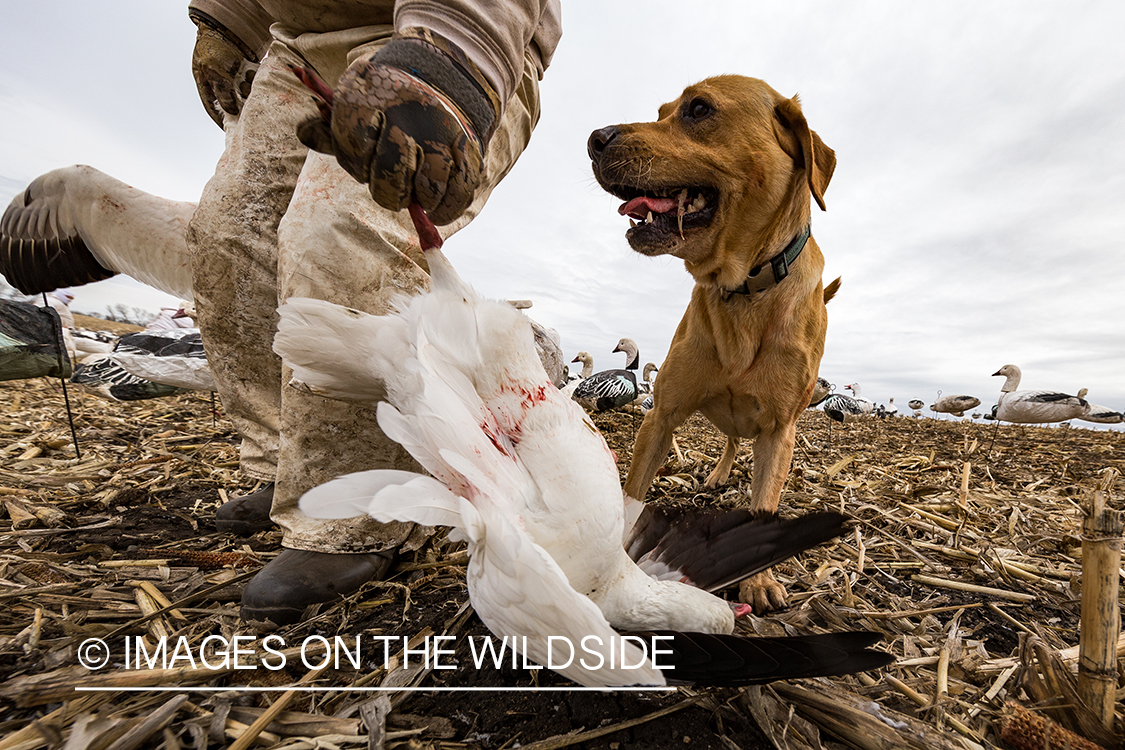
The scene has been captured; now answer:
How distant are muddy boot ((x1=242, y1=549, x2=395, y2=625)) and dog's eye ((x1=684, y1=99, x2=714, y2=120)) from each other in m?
2.43

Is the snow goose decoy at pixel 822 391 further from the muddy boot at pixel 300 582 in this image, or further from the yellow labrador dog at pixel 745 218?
the muddy boot at pixel 300 582

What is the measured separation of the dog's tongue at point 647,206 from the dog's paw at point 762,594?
5.42 ft

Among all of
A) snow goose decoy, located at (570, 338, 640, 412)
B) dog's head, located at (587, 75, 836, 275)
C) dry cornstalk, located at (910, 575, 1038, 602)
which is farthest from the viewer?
snow goose decoy, located at (570, 338, 640, 412)

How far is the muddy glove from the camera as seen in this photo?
0.99 meters

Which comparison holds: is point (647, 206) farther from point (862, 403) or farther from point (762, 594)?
point (862, 403)

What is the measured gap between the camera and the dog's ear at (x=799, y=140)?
2.17 metres

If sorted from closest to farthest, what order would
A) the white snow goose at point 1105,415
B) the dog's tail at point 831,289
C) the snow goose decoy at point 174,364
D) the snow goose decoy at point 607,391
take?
the dog's tail at point 831,289 < the snow goose decoy at point 174,364 < the snow goose decoy at point 607,391 < the white snow goose at point 1105,415

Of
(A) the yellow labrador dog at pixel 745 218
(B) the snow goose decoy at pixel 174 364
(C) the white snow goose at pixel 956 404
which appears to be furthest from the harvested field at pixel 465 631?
(C) the white snow goose at pixel 956 404

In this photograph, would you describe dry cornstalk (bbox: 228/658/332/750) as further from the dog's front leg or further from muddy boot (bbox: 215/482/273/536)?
the dog's front leg

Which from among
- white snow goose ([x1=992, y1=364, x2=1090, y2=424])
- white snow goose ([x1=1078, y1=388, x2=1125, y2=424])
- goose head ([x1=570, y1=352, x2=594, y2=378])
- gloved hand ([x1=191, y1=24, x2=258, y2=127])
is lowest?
gloved hand ([x1=191, y1=24, x2=258, y2=127])

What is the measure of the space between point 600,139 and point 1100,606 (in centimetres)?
226

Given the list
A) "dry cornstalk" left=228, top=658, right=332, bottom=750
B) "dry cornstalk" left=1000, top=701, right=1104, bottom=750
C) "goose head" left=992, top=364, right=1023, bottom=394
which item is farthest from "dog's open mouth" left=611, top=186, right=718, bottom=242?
"goose head" left=992, top=364, right=1023, bottom=394

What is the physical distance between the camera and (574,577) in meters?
1.02

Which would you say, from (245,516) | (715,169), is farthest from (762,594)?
(245,516)
